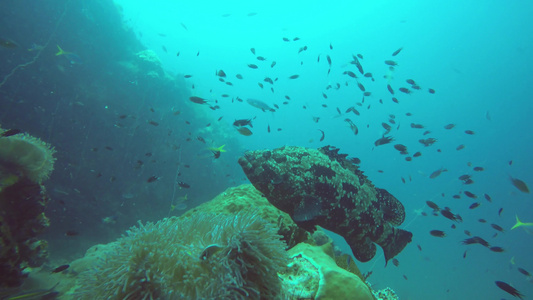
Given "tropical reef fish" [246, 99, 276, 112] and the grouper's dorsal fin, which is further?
"tropical reef fish" [246, 99, 276, 112]

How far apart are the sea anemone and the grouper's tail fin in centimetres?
673

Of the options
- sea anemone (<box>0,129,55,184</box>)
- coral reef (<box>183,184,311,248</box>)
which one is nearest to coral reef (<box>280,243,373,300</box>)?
coral reef (<box>183,184,311,248</box>)

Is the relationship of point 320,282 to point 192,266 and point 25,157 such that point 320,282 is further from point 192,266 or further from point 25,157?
point 25,157

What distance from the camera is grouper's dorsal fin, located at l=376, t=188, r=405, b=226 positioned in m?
5.24

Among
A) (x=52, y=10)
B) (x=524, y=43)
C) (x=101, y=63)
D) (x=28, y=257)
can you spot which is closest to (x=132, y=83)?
(x=101, y=63)

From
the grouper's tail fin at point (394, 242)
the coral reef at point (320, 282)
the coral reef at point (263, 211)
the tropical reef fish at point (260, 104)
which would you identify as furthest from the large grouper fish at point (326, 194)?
the tropical reef fish at point (260, 104)

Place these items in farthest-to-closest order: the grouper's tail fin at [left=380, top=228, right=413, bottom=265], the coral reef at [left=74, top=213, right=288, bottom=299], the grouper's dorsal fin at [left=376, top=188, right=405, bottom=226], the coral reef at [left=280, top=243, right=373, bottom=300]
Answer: the grouper's dorsal fin at [left=376, top=188, right=405, bottom=226]
the grouper's tail fin at [left=380, top=228, right=413, bottom=265]
the coral reef at [left=280, top=243, right=373, bottom=300]
the coral reef at [left=74, top=213, right=288, bottom=299]

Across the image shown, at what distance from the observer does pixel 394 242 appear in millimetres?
5223

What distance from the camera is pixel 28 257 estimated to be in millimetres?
4340

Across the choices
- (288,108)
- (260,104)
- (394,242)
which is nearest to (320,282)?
(394,242)

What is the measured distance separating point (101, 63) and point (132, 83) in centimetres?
223

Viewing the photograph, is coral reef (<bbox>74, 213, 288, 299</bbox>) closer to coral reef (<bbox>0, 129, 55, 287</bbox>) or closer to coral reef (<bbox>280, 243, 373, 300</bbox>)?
coral reef (<bbox>280, 243, 373, 300</bbox>)

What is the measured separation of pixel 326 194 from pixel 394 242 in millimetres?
2129

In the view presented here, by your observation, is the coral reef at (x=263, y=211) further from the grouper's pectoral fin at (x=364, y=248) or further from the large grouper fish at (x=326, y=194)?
the grouper's pectoral fin at (x=364, y=248)
